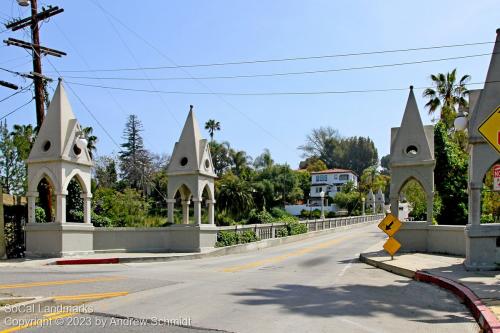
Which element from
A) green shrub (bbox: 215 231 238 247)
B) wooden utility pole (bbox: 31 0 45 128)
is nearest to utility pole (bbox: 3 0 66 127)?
wooden utility pole (bbox: 31 0 45 128)

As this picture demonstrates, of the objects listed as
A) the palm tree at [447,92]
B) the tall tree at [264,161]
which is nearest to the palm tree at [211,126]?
the tall tree at [264,161]

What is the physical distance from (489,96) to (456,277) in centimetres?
551

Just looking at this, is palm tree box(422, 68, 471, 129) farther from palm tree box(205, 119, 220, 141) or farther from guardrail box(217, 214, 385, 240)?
palm tree box(205, 119, 220, 141)

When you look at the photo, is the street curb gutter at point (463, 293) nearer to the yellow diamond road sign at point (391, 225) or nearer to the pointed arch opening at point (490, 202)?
the yellow diamond road sign at point (391, 225)

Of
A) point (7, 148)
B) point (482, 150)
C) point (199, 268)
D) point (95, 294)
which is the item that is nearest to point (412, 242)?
point (482, 150)

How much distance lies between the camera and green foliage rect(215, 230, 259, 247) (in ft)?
81.0

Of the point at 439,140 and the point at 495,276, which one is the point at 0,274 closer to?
the point at 495,276

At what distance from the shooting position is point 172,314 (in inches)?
333

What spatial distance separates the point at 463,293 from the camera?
35.0ft

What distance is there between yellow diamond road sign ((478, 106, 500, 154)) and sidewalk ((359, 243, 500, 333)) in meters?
2.83

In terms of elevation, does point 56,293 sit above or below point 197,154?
below

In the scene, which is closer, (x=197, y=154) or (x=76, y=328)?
(x=76, y=328)

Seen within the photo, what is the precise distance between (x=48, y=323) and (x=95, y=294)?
274cm

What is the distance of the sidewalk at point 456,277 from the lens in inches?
342
